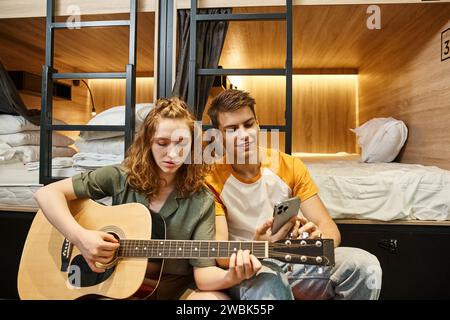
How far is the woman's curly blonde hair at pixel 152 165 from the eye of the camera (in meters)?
1.02

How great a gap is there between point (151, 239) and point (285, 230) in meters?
0.41

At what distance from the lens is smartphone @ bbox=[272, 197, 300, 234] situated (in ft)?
2.82

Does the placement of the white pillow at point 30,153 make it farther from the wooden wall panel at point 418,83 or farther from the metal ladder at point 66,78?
the wooden wall panel at point 418,83

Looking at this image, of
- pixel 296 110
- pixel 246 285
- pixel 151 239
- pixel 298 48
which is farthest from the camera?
pixel 296 110

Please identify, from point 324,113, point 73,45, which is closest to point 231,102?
point 73,45

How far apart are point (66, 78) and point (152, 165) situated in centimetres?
81

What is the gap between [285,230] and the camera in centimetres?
91

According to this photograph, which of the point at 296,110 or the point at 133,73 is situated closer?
the point at 133,73

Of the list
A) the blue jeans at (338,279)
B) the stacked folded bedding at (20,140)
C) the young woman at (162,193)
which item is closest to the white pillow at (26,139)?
the stacked folded bedding at (20,140)

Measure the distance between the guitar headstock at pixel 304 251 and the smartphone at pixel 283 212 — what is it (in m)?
0.05

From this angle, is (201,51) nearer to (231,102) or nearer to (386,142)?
(231,102)
